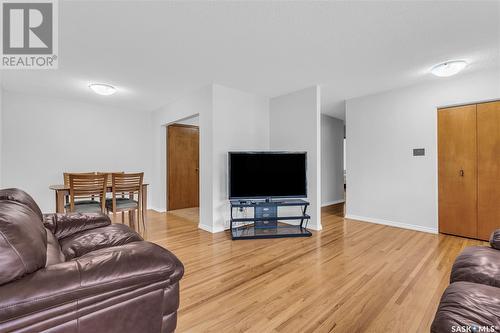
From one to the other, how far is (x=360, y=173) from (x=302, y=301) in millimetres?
3273

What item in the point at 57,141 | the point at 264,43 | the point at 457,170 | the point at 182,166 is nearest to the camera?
the point at 264,43

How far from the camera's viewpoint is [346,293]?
1.98 metres

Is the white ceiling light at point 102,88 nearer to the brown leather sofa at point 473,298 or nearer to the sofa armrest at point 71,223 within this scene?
the sofa armrest at point 71,223

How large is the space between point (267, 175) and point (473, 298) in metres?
2.76

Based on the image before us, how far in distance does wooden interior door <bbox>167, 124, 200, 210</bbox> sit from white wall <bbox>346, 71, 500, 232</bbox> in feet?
11.6

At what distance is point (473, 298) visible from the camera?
1070 mm

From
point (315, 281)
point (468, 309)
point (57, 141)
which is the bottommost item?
point (315, 281)

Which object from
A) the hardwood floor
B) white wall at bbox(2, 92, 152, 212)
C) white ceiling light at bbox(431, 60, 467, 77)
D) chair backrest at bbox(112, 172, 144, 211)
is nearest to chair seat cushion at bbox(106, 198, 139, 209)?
chair backrest at bbox(112, 172, 144, 211)

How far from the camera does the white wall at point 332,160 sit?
605cm

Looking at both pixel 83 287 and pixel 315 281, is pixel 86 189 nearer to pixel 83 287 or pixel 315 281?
pixel 83 287

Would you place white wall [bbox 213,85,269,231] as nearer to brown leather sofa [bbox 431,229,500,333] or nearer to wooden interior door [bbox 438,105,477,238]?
wooden interior door [bbox 438,105,477,238]

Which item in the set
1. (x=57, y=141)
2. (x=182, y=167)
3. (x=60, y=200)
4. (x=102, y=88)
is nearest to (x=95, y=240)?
(x=60, y=200)

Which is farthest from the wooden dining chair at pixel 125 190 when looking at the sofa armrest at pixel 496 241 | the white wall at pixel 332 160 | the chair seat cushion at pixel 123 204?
the white wall at pixel 332 160

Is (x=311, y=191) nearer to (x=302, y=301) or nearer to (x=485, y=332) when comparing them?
(x=302, y=301)
